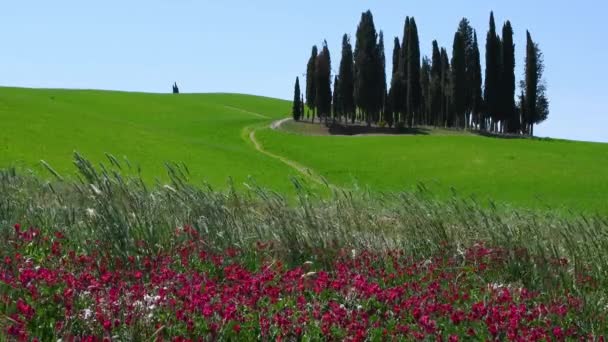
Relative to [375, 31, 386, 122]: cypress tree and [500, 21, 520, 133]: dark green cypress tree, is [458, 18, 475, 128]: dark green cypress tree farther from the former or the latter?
[375, 31, 386, 122]: cypress tree

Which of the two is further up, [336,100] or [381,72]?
[381,72]

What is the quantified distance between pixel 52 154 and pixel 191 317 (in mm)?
32855

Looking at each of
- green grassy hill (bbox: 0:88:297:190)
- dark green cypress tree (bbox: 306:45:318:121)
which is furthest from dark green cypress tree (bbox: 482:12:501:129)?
Result: green grassy hill (bbox: 0:88:297:190)

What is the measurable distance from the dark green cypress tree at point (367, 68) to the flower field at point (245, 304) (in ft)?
Answer: 191

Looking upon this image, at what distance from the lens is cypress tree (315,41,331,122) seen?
7044cm

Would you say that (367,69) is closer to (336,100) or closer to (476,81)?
(336,100)

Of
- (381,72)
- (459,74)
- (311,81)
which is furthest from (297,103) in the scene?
(459,74)

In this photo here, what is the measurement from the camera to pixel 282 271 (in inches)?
327

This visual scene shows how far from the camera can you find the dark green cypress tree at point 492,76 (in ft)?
215

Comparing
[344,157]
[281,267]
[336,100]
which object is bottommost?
[344,157]

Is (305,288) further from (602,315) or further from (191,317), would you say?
(602,315)

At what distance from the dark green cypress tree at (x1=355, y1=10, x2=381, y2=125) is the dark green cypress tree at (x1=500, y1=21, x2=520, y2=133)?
36.2 feet

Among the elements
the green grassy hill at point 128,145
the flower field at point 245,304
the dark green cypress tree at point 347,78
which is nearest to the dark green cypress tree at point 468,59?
the dark green cypress tree at point 347,78

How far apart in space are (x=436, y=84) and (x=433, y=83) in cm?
29
